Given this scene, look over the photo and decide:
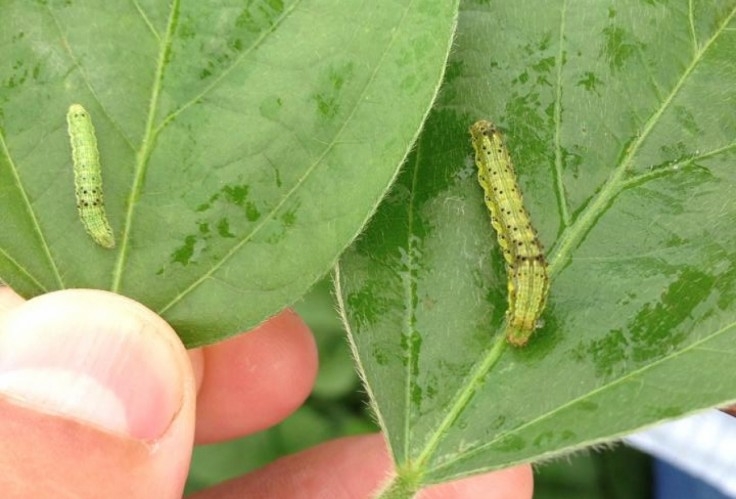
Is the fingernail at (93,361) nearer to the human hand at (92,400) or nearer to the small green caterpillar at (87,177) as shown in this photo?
the human hand at (92,400)

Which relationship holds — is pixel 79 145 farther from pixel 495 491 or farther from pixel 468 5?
pixel 495 491

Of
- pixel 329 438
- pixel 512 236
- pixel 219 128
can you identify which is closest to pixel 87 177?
pixel 219 128

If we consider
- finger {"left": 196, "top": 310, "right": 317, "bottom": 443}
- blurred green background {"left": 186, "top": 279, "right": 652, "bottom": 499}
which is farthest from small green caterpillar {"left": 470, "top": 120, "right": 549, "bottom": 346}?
blurred green background {"left": 186, "top": 279, "right": 652, "bottom": 499}

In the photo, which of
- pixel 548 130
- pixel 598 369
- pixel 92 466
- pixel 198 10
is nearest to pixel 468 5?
pixel 548 130

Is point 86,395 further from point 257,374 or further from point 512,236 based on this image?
point 257,374

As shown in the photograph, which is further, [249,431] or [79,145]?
[249,431]

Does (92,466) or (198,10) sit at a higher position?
(198,10)

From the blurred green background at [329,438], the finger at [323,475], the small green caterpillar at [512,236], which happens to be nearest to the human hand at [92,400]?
the small green caterpillar at [512,236]
